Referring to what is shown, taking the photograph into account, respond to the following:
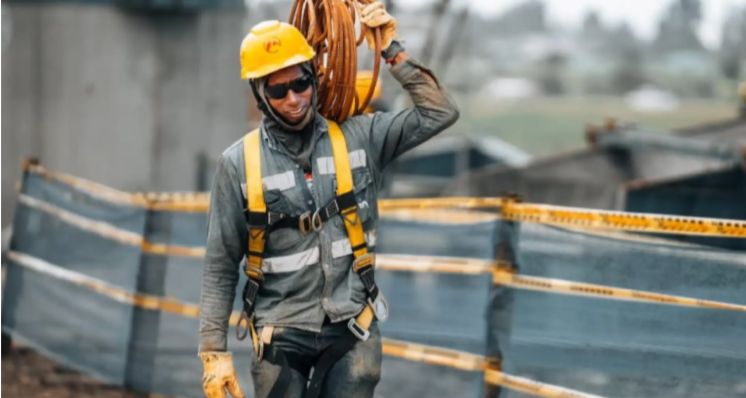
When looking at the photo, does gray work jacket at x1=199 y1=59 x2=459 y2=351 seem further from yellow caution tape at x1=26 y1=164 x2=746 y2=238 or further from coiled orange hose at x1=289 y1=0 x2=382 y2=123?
yellow caution tape at x1=26 y1=164 x2=746 y2=238

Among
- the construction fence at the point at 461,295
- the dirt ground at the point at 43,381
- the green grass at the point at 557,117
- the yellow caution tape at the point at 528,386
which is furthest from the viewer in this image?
the green grass at the point at 557,117

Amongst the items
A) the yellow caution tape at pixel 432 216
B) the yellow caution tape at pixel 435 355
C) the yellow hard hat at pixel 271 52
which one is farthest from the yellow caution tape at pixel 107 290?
the yellow hard hat at pixel 271 52

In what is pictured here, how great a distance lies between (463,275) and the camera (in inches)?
283

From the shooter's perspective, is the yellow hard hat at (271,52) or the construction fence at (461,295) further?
the construction fence at (461,295)

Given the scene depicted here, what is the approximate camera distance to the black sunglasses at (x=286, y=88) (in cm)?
536

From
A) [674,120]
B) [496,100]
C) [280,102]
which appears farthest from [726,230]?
[496,100]

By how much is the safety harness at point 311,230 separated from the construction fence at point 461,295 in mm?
1259

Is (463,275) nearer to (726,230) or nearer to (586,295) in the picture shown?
(586,295)

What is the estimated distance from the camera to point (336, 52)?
5855 millimetres

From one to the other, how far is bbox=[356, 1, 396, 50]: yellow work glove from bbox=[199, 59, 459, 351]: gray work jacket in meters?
0.12

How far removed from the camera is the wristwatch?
555cm

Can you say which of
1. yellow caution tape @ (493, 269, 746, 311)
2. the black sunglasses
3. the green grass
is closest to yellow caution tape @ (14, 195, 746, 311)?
yellow caution tape @ (493, 269, 746, 311)

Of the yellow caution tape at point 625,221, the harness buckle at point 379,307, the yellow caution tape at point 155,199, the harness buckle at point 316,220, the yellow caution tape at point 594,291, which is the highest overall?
the yellow caution tape at point 625,221

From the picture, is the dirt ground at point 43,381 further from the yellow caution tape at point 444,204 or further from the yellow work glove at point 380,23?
the yellow work glove at point 380,23
